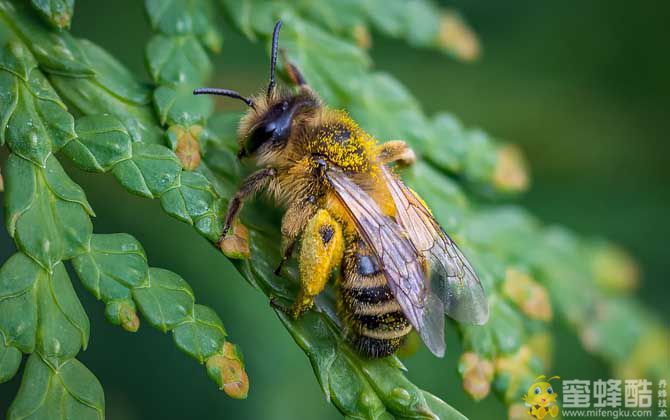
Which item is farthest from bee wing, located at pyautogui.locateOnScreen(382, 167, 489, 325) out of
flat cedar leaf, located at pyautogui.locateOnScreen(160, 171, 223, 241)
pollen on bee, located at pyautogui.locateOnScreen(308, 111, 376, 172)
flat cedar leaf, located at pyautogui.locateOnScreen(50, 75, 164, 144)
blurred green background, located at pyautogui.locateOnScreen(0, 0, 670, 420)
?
blurred green background, located at pyautogui.locateOnScreen(0, 0, 670, 420)

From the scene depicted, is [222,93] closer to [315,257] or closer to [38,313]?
[315,257]

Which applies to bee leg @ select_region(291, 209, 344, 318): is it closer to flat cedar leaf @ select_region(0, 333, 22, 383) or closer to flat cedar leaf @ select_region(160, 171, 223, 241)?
flat cedar leaf @ select_region(160, 171, 223, 241)

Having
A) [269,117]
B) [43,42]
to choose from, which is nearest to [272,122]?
[269,117]

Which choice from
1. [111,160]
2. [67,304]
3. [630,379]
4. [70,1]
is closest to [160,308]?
[67,304]

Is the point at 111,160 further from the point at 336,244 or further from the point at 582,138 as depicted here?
the point at 582,138

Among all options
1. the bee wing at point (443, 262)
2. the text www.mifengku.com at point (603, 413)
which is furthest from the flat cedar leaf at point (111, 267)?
the text www.mifengku.com at point (603, 413)
